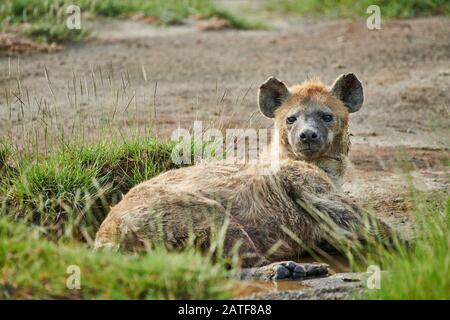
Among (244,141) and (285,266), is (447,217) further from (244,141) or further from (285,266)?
(244,141)

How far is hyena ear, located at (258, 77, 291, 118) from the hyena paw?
1.62m

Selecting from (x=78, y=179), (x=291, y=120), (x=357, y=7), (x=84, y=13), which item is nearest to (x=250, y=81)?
(x=84, y=13)

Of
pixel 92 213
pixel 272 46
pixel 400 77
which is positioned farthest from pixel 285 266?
pixel 272 46

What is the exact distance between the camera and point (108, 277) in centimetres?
444

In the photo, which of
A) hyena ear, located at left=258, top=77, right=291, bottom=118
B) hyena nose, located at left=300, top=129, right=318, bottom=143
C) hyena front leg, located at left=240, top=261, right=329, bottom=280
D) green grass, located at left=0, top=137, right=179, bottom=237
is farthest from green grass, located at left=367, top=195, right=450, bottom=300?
green grass, located at left=0, top=137, right=179, bottom=237

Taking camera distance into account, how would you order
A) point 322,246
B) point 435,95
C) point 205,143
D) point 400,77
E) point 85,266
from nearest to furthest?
1. point 85,266
2. point 322,246
3. point 205,143
4. point 435,95
5. point 400,77

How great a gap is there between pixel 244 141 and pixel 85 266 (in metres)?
3.20

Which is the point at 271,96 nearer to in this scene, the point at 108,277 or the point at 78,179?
the point at 78,179

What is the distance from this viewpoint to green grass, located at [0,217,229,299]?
14.6ft

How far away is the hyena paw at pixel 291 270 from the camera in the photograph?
5.17 m

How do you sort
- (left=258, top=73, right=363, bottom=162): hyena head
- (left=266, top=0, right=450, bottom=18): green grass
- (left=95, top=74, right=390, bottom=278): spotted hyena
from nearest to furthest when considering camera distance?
(left=95, top=74, right=390, bottom=278): spotted hyena, (left=258, top=73, right=363, bottom=162): hyena head, (left=266, top=0, right=450, bottom=18): green grass

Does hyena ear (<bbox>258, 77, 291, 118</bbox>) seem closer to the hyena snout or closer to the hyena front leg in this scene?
the hyena snout

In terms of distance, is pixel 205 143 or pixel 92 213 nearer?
pixel 92 213

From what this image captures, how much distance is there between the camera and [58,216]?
6.02 m
